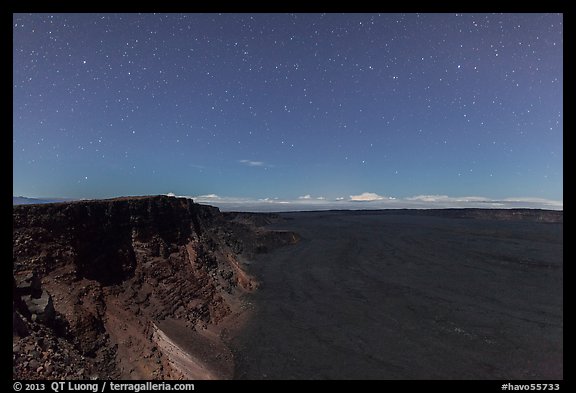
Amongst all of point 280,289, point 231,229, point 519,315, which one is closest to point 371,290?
point 280,289

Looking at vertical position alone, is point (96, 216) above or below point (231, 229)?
above

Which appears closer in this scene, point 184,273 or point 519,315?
point 184,273

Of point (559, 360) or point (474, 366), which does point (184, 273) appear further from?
point (559, 360)

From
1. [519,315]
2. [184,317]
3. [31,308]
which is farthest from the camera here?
[519,315]

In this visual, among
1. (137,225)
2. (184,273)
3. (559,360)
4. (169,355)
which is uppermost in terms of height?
(137,225)

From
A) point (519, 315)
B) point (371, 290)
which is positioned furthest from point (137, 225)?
point (519, 315)
